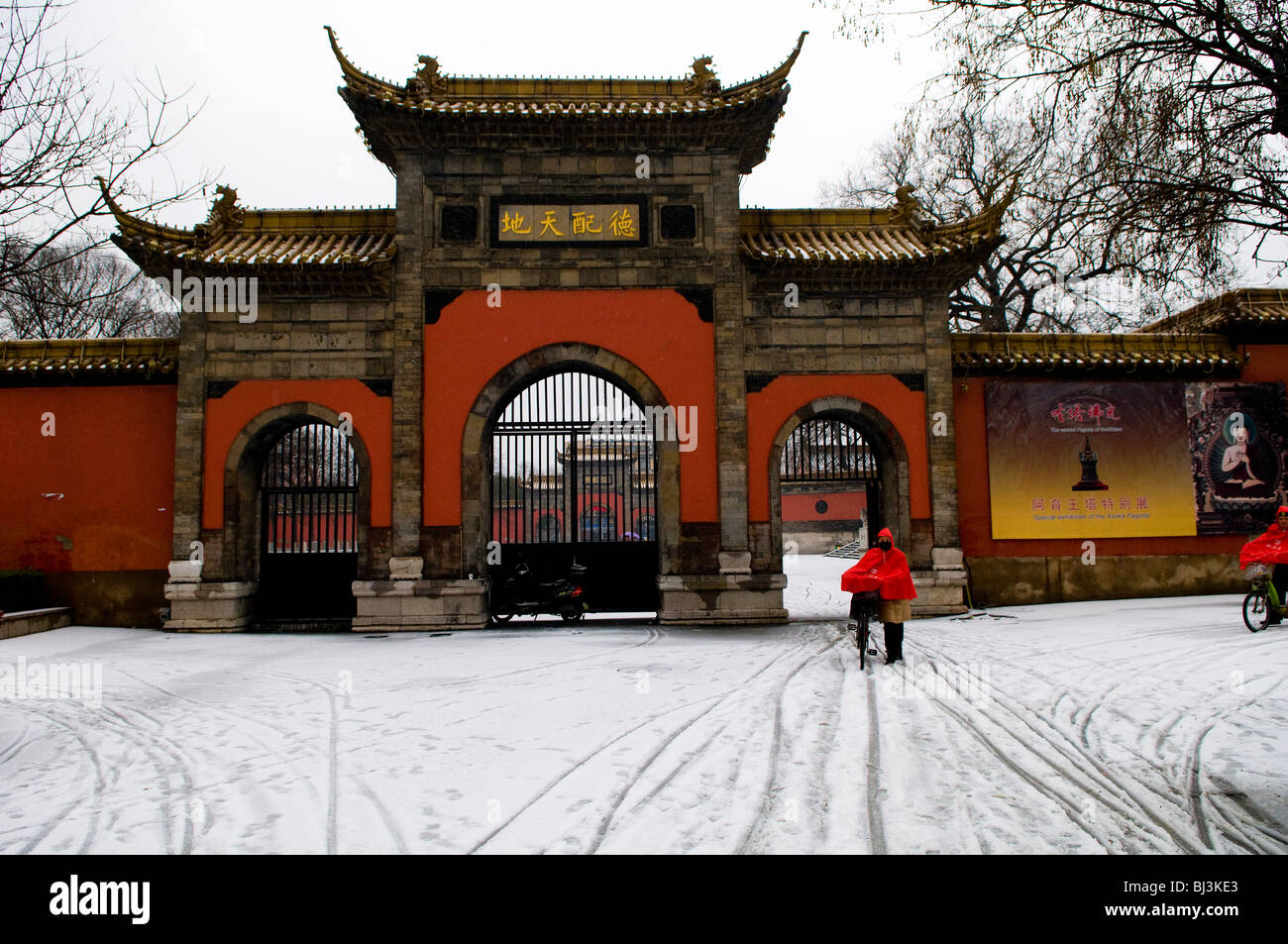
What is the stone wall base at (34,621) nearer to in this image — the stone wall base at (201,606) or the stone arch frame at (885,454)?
the stone wall base at (201,606)

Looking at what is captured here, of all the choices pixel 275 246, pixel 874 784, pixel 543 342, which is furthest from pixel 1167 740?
pixel 275 246

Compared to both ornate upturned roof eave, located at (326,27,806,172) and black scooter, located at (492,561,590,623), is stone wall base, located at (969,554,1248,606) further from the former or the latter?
ornate upturned roof eave, located at (326,27,806,172)

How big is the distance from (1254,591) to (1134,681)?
3.53 metres

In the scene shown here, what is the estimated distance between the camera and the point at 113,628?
33.9 feet

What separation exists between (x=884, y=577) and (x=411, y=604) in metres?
6.16

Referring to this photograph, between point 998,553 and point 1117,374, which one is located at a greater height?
point 1117,374

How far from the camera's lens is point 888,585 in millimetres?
7039

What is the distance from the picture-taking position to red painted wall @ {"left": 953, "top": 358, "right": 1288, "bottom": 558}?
11.0 meters

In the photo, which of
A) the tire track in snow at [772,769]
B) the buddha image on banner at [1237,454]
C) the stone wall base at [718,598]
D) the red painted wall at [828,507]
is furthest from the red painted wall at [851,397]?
the red painted wall at [828,507]

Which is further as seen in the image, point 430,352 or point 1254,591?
point 430,352

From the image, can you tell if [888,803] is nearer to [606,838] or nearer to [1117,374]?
[606,838]

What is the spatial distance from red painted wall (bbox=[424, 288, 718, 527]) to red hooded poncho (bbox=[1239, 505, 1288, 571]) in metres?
6.11

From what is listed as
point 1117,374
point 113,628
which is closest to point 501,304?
point 113,628
